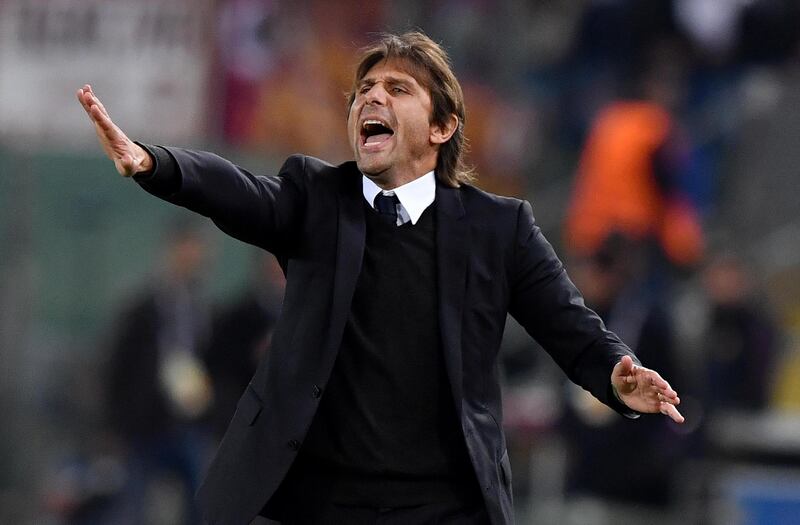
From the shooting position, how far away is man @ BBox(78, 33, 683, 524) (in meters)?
4.38

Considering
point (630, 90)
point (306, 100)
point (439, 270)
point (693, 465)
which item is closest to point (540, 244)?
point (439, 270)

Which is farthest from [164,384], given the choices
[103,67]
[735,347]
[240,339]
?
[735,347]

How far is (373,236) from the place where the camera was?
14.9ft

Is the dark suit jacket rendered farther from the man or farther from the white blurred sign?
the white blurred sign

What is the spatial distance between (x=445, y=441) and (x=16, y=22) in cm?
595

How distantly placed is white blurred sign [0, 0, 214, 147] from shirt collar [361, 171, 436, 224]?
4993mm

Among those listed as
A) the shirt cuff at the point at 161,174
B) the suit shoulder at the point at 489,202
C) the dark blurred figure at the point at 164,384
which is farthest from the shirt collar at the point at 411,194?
the dark blurred figure at the point at 164,384

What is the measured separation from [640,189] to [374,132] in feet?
19.4

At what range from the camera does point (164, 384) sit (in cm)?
963

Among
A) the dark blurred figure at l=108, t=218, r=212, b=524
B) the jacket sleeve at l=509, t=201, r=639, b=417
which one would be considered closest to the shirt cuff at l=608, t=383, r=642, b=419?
the jacket sleeve at l=509, t=201, r=639, b=417

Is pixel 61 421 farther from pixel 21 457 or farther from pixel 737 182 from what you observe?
pixel 737 182

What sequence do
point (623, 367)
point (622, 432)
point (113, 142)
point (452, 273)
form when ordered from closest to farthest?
point (113, 142) < point (623, 367) < point (452, 273) < point (622, 432)

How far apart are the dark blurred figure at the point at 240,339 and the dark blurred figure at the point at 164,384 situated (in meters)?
0.13

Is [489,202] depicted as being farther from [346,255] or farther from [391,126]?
[346,255]
